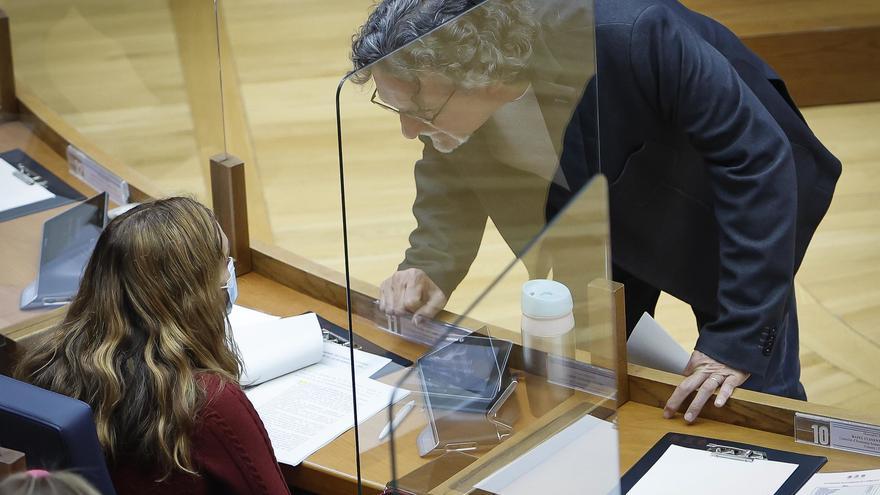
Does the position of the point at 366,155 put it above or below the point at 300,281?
above

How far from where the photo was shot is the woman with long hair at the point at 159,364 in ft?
5.26

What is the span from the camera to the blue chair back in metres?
1.22

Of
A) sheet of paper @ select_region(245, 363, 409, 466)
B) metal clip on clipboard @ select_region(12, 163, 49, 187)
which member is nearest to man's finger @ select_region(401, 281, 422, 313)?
sheet of paper @ select_region(245, 363, 409, 466)

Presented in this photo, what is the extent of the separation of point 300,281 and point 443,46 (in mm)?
898

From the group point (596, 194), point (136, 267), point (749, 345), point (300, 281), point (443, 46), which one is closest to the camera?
point (596, 194)

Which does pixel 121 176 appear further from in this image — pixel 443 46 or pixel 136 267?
pixel 443 46

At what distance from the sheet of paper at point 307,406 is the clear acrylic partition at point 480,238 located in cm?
5

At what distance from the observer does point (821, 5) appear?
4.87 metres

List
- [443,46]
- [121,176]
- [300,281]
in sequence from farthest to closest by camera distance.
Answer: [121,176]
[300,281]
[443,46]

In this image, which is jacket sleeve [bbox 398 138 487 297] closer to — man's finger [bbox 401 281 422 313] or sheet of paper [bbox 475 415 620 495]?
man's finger [bbox 401 281 422 313]

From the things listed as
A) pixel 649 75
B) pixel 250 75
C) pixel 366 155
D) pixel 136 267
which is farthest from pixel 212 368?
pixel 250 75

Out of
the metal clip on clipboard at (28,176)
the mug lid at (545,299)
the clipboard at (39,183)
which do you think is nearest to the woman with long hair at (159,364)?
the mug lid at (545,299)

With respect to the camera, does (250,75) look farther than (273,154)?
Yes

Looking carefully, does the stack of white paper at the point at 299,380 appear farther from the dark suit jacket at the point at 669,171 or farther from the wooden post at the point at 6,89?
the wooden post at the point at 6,89
